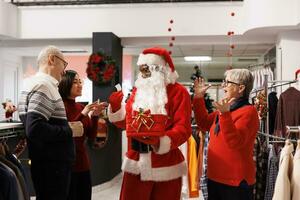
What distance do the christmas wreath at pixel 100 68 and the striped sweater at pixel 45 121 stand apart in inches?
134

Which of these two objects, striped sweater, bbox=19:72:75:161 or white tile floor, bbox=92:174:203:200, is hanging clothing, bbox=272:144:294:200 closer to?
striped sweater, bbox=19:72:75:161

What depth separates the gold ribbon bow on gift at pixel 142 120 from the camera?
228cm

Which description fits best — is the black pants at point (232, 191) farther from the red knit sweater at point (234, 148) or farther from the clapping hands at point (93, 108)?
the clapping hands at point (93, 108)

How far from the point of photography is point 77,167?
2793mm

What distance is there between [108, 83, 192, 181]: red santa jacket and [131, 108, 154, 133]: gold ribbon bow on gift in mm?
97

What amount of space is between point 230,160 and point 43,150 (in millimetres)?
1172

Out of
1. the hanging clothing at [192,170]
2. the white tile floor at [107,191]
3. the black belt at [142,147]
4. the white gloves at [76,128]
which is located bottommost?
the white tile floor at [107,191]

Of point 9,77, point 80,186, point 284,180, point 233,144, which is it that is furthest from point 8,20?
point 284,180

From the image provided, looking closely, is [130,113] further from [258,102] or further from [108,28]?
[108,28]

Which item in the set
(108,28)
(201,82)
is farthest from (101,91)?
(201,82)

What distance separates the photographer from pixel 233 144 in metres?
2.33

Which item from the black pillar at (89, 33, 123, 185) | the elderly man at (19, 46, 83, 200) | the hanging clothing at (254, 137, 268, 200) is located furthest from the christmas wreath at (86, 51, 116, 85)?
the elderly man at (19, 46, 83, 200)

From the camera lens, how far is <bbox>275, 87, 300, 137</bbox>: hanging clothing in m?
3.85

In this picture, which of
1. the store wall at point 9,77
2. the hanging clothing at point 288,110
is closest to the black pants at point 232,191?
the hanging clothing at point 288,110
